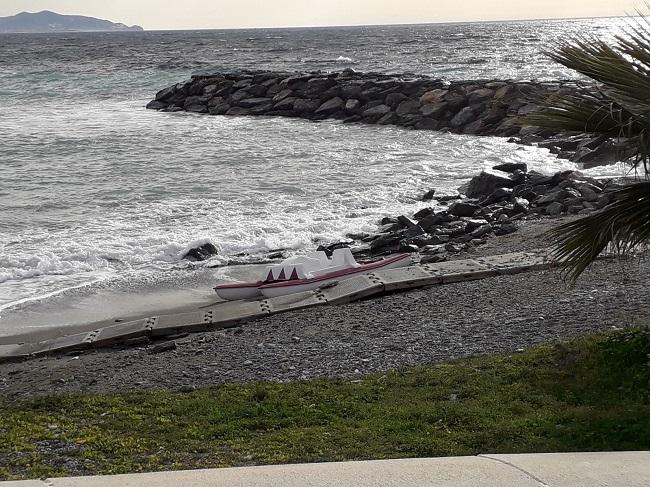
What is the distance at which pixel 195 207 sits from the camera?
18.6 m

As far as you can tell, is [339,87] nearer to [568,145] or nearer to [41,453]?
[568,145]

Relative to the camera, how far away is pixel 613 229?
20.6ft

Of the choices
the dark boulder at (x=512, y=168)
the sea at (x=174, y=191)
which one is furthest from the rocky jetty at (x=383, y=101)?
the dark boulder at (x=512, y=168)

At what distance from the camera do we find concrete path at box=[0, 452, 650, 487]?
144 inches

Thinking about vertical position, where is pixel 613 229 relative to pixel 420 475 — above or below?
above

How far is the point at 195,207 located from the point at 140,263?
444 cm

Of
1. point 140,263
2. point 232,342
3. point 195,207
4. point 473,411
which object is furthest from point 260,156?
point 473,411

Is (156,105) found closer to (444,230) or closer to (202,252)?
(202,252)

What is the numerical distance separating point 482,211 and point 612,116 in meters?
Result: 10.5

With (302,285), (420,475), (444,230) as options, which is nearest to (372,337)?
(302,285)

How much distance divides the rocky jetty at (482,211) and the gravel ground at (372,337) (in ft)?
9.62

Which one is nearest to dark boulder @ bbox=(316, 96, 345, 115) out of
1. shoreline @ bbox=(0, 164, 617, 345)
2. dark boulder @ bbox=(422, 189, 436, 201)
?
shoreline @ bbox=(0, 164, 617, 345)

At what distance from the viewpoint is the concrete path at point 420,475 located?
365 cm

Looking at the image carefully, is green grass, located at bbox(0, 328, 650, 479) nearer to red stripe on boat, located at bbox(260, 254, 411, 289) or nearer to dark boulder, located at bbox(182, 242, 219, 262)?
red stripe on boat, located at bbox(260, 254, 411, 289)
